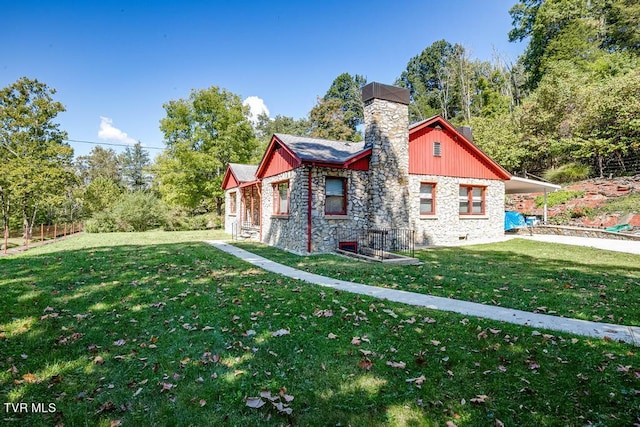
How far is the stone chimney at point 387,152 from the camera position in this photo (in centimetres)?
1320

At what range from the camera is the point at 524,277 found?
25.9 feet

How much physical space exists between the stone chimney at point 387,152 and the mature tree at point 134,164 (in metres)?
57.0

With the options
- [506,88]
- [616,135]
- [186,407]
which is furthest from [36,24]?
[506,88]

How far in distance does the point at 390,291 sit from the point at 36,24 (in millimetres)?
15292

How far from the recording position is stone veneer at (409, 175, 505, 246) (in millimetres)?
14656

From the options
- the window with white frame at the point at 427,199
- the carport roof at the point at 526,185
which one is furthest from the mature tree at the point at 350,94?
the window with white frame at the point at 427,199

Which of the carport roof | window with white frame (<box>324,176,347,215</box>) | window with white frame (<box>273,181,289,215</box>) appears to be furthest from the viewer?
the carport roof

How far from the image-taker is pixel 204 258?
34.8ft

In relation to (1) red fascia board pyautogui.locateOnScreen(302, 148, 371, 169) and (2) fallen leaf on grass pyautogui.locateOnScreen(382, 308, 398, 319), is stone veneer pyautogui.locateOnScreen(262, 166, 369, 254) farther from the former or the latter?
(2) fallen leaf on grass pyautogui.locateOnScreen(382, 308, 398, 319)

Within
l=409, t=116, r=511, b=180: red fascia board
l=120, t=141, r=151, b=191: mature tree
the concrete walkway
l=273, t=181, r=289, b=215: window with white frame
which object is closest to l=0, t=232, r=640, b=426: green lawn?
l=273, t=181, r=289, b=215: window with white frame

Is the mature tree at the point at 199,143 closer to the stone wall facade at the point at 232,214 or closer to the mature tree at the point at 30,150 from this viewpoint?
the stone wall facade at the point at 232,214

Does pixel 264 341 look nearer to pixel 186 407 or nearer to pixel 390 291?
pixel 186 407

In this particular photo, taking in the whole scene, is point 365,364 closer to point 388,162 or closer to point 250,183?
point 388,162

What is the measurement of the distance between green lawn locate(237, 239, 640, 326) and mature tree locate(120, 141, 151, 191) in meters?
56.3
